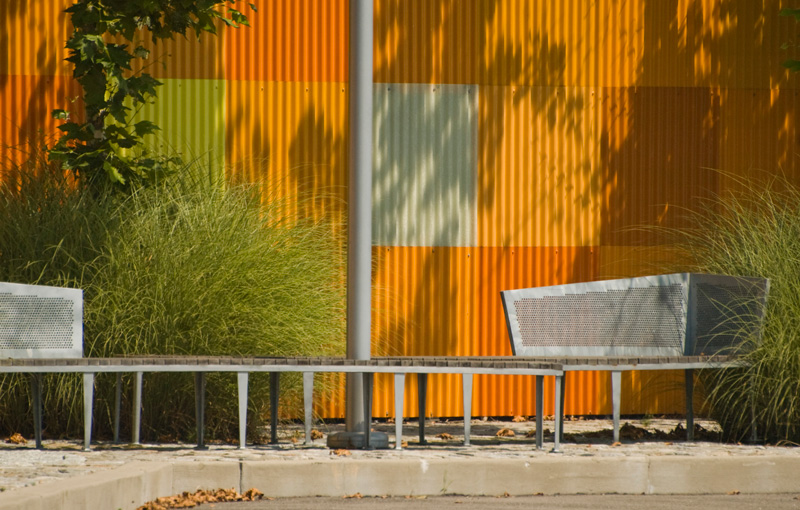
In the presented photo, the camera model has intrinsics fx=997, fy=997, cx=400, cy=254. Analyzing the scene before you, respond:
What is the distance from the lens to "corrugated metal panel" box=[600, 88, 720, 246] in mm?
8250

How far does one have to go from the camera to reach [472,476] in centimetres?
511

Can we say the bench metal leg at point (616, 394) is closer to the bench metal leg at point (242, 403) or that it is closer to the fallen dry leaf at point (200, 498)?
the bench metal leg at point (242, 403)

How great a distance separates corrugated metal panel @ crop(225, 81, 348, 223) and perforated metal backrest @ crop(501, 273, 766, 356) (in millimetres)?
2047

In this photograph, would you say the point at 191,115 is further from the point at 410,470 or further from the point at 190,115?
the point at 410,470

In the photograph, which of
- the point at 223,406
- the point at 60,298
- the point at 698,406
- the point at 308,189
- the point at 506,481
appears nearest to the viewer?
the point at 506,481

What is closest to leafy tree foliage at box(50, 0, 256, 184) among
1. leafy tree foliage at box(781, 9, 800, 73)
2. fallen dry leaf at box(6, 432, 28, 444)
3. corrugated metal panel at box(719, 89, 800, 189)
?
fallen dry leaf at box(6, 432, 28, 444)

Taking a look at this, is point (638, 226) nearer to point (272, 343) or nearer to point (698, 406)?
point (698, 406)

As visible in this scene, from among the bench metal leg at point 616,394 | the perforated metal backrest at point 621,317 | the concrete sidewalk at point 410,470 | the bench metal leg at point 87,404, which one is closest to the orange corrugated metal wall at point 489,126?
the perforated metal backrest at point 621,317

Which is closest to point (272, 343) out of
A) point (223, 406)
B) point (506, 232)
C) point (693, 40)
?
point (223, 406)

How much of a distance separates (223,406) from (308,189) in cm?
227

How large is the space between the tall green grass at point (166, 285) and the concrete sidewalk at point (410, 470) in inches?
20.3

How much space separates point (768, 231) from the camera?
6531 millimetres

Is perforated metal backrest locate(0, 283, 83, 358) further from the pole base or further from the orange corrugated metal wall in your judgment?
the orange corrugated metal wall

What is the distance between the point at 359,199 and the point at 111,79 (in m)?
2.26
